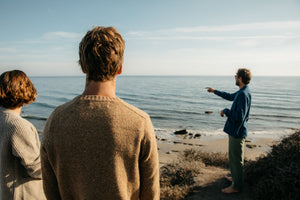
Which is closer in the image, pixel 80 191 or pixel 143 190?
pixel 80 191

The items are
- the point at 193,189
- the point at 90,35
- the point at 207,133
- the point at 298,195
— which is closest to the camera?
the point at 90,35

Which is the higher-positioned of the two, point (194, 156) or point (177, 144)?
point (194, 156)

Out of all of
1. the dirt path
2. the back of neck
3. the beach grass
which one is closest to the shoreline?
the beach grass

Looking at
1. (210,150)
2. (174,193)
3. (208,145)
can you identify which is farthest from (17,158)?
(208,145)

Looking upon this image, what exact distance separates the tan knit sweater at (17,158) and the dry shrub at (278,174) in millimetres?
4442

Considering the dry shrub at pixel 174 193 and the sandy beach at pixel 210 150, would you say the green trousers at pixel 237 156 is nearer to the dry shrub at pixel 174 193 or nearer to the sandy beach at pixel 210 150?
the sandy beach at pixel 210 150

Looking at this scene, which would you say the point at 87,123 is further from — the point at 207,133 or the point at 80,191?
the point at 207,133

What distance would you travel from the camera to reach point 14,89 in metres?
2.29

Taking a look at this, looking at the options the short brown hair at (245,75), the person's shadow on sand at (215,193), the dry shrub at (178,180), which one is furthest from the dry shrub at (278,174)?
the short brown hair at (245,75)

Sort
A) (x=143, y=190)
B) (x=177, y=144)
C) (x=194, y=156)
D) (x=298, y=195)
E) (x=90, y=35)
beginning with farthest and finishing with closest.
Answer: (x=177, y=144) → (x=194, y=156) → (x=298, y=195) → (x=143, y=190) → (x=90, y=35)

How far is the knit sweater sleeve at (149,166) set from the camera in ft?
4.31

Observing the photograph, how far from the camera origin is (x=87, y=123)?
3.91 ft

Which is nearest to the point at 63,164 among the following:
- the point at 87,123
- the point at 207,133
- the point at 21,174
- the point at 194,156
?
the point at 87,123

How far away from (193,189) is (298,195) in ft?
7.54
